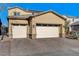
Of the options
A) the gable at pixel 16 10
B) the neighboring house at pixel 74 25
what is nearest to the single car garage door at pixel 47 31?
the neighboring house at pixel 74 25

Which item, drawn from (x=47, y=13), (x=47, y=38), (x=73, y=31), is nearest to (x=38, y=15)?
(x=47, y=13)

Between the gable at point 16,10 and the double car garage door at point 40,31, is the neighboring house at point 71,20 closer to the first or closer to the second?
the double car garage door at point 40,31

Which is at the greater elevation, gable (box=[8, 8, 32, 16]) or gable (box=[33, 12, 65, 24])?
gable (box=[8, 8, 32, 16])

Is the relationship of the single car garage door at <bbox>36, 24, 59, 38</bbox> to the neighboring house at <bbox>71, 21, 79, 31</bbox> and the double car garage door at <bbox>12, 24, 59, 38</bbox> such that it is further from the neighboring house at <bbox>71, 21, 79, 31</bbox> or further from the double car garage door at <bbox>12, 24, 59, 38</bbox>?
the neighboring house at <bbox>71, 21, 79, 31</bbox>

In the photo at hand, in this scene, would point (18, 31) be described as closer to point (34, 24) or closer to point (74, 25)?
point (34, 24)

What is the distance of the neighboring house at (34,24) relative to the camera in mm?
10102

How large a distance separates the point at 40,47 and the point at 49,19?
5.19ft

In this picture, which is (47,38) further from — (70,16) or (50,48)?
(70,16)

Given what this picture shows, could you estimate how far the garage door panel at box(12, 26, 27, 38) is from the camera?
10321mm

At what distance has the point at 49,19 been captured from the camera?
10680 millimetres

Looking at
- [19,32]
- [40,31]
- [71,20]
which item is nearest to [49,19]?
[40,31]

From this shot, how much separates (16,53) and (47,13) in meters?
2.58

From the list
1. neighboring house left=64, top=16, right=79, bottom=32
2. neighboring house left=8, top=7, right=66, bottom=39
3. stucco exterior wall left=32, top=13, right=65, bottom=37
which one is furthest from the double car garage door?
neighboring house left=64, top=16, right=79, bottom=32

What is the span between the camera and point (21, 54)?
30.7 feet
